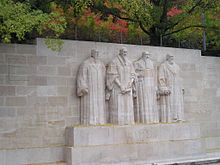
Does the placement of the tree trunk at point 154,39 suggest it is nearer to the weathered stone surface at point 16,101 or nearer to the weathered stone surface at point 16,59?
the weathered stone surface at point 16,59

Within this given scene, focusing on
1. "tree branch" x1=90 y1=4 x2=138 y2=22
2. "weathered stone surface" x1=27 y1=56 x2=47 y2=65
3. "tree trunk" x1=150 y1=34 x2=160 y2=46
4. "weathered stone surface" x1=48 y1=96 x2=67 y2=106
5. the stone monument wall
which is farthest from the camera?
"tree trunk" x1=150 y1=34 x2=160 y2=46

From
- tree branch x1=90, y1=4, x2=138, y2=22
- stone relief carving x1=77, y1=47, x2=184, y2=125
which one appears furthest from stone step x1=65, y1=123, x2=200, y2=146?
tree branch x1=90, y1=4, x2=138, y2=22

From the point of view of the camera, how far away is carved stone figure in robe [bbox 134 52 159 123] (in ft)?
46.0

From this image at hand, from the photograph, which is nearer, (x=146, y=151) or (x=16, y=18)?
(x=16, y=18)

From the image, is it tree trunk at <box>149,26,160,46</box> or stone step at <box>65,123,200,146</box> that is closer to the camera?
stone step at <box>65,123,200,146</box>

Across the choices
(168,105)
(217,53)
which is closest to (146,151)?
(168,105)

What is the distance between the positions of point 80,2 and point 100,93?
338 centimetres

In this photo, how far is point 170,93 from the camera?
14875 millimetres

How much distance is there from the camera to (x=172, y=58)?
15.3 metres

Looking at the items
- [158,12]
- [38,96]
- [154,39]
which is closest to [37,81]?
[38,96]

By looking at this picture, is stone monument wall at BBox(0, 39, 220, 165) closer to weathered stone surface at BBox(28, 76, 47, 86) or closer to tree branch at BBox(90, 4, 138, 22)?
weathered stone surface at BBox(28, 76, 47, 86)

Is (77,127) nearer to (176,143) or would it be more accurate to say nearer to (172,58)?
(176,143)

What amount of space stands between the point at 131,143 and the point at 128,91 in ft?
6.42

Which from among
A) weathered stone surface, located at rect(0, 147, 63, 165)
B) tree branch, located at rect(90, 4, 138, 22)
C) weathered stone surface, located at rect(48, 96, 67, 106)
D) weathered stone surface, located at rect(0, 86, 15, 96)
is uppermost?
tree branch, located at rect(90, 4, 138, 22)
